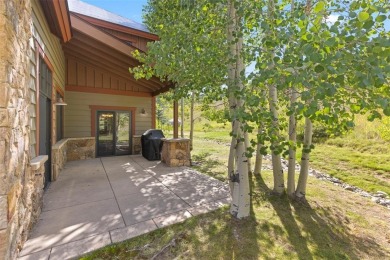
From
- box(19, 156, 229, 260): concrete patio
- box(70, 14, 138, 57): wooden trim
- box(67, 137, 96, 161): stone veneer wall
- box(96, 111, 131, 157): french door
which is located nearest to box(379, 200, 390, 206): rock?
box(19, 156, 229, 260): concrete patio

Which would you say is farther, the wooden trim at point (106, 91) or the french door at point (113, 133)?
the french door at point (113, 133)

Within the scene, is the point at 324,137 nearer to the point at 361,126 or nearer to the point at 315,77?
the point at 361,126

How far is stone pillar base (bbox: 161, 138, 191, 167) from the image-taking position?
625cm

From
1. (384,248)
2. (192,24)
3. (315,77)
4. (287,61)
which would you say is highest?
(192,24)

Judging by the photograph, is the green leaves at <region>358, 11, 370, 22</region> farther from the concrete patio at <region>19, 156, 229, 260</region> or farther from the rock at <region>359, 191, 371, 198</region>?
the rock at <region>359, 191, 371, 198</region>

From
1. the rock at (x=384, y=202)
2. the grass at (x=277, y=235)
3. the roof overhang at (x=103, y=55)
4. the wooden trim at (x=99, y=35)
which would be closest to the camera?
the grass at (x=277, y=235)

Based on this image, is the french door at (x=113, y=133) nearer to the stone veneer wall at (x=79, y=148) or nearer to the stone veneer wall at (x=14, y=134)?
the stone veneer wall at (x=79, y=148)

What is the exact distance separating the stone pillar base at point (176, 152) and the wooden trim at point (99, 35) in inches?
113

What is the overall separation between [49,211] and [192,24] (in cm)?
370

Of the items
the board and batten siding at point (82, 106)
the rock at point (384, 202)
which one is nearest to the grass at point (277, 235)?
the rock at point (384, 202)

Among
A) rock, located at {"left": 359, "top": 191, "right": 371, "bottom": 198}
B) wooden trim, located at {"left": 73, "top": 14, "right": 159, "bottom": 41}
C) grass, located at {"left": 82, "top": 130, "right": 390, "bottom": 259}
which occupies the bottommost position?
rock, located at {"left": 359, "top": 191, "right": 371, "bottom": 198}

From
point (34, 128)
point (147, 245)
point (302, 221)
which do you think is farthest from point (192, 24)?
point (302, 221)

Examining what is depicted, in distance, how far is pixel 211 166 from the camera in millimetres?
6559

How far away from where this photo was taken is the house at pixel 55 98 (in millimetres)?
1844
